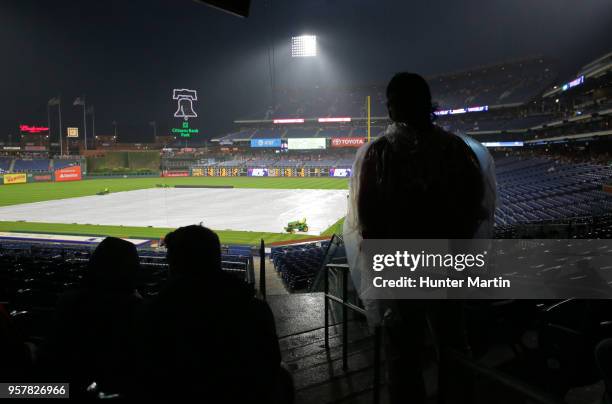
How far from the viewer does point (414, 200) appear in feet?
6.39

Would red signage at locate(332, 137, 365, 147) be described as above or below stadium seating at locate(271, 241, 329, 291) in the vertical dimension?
above

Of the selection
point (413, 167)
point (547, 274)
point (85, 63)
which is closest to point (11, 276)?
point (413, 167)

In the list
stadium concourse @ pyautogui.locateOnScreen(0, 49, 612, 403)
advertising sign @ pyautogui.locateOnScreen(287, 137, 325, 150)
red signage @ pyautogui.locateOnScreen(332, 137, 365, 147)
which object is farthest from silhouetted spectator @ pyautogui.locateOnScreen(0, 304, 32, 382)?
advertising sign @ pyautogui.locateOnScreen(287, 137, 325, 150)

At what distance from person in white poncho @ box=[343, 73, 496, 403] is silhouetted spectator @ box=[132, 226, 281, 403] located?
658 mm

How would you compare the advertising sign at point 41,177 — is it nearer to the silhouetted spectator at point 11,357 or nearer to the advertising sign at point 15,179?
the advertising sign at point 15,179

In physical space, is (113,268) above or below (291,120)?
below

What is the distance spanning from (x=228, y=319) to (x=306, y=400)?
181 cm

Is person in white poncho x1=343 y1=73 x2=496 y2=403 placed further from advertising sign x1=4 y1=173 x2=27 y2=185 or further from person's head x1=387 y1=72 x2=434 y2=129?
advertising sign x1=4 y1=173 x2=27 y2=185

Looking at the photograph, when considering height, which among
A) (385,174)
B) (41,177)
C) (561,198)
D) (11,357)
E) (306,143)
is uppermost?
(306,143)

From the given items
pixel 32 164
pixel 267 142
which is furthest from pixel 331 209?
pixel 32 164

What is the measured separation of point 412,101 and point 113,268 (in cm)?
196

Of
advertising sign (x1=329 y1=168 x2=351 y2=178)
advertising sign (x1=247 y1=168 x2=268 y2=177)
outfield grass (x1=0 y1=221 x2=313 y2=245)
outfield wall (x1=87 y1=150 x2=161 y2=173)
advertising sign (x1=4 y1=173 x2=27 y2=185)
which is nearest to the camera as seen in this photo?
outfield grass (x1=0 y1=221 x2=313 y2=245)

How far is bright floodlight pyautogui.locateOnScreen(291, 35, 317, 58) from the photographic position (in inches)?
2847

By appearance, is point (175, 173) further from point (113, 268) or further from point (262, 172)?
point (113, 268)
